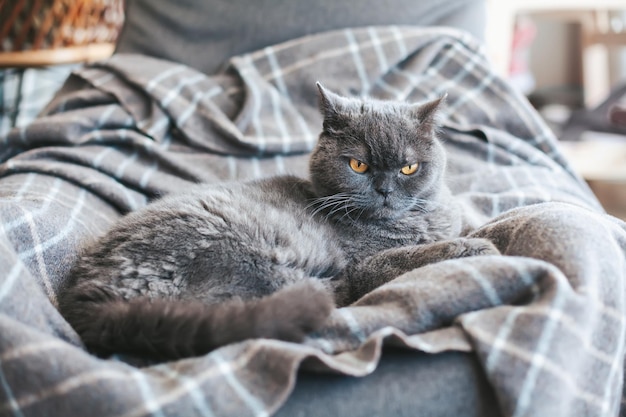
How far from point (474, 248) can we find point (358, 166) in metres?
0.30

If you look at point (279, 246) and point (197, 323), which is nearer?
point (197, 323)

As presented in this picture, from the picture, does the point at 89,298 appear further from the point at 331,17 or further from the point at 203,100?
the point at 331,17

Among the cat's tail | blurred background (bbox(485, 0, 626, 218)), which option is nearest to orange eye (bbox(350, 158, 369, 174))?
the cat's tail

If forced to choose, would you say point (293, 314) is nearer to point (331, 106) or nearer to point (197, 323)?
point (197, 323)

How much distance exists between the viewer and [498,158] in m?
1.67

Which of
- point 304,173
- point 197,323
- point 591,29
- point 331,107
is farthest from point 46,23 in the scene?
point 591,29

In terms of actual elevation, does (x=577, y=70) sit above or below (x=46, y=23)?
below

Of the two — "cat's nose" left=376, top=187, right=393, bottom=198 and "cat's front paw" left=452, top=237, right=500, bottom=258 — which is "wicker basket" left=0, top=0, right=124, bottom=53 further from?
"cat's front paw" left=452, top=237, right=500, bottom=258

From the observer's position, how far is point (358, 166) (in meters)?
1.22

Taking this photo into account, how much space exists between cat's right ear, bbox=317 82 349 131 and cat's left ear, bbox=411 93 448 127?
16 cm

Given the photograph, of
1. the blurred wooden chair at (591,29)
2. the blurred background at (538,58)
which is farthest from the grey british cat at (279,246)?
the blurred wooden chair at (591,29)

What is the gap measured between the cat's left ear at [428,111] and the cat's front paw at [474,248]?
0.96ft

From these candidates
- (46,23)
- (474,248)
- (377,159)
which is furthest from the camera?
Result: (46,23)

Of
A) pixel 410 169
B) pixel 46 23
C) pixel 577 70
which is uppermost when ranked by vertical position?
pixel 46 23
